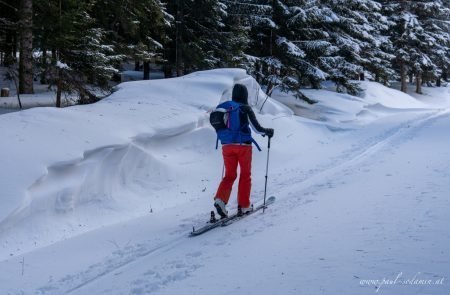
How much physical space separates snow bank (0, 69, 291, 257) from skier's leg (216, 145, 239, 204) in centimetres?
153

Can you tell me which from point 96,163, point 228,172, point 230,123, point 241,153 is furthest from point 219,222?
point 96,163

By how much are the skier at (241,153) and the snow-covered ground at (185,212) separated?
492 millimetres

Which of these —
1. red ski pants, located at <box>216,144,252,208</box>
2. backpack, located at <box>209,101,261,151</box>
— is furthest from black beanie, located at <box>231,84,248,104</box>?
red ski pants, located at <box>216,144,252,208</box>

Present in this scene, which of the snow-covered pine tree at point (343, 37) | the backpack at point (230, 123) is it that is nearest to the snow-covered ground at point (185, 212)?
the backpack at point (230, 123)

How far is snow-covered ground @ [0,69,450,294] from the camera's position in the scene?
4.79 m

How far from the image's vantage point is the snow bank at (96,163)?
256 inches

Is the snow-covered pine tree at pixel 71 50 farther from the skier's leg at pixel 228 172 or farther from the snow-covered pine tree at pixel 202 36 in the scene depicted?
the skier's leg at pixel 228 172

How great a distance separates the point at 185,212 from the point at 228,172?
1.11 metres

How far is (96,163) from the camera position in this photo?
7891mm

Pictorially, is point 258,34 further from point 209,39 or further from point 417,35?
point 417,35

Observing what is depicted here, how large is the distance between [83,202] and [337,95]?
64.4ft

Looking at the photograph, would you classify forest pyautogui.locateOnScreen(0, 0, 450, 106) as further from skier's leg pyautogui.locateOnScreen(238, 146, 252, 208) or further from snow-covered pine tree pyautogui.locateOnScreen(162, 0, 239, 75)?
skier's leg pyautogui.locateOnScreen(238, 146, 252, 208)

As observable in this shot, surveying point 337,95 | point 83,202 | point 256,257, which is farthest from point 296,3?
point 256,257

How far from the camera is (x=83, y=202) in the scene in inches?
289
